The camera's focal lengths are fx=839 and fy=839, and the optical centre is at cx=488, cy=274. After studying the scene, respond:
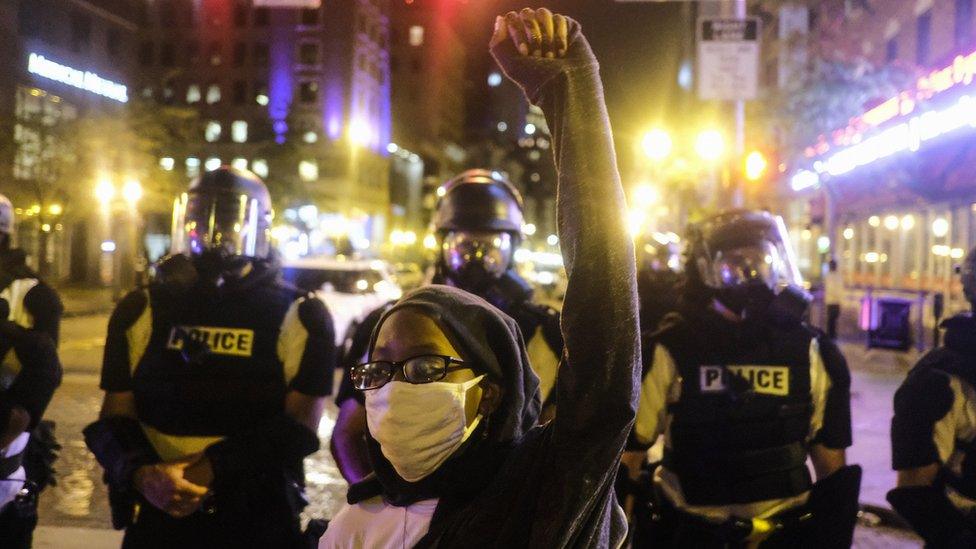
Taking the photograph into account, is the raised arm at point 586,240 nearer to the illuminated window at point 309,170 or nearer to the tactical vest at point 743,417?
the tactical vest at point 743,417

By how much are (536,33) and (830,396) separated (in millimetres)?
2303

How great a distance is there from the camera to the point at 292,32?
59.8 metres

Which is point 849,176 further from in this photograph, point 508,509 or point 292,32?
point 292,32

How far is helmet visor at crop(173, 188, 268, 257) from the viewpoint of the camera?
317 centimetres

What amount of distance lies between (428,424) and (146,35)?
216 ft

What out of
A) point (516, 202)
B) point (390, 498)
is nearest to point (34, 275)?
point (516, 202)

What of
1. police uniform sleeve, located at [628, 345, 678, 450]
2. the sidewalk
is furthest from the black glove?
the sidewalk

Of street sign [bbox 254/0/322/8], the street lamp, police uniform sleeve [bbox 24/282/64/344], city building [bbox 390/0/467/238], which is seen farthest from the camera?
city building [bbox 390/0/467/238]

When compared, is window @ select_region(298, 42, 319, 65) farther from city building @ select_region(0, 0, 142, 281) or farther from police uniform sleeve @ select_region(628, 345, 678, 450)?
police uniform sleeve @ select_region(628, 345, 678, 450)

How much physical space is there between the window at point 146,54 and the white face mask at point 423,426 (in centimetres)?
6544

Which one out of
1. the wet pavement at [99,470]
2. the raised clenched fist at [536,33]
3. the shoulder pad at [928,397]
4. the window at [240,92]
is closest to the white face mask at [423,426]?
the raised clenched fist at [536,33]

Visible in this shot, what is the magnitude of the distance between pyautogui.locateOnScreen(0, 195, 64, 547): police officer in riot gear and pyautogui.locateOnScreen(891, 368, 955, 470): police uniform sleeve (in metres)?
3.22

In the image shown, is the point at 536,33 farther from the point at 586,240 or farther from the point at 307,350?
the point at 307,350

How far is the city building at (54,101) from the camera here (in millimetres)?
7890
